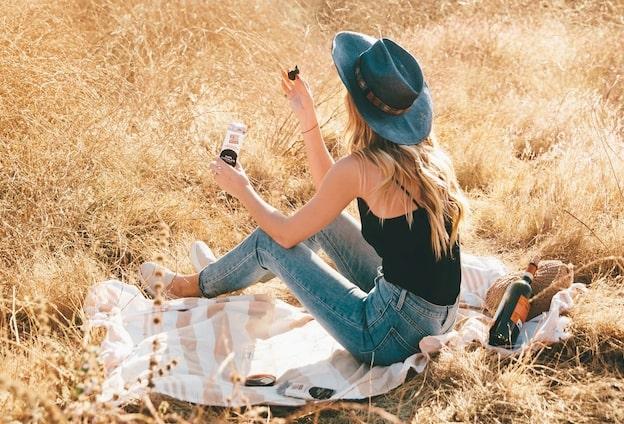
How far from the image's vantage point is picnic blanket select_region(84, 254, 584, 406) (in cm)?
290

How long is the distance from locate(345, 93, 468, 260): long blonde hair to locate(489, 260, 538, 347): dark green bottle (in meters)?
0.45

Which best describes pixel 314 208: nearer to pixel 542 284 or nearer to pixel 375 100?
pixel 375 100

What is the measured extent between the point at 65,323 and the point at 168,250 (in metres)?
0.71

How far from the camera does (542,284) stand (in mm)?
3477

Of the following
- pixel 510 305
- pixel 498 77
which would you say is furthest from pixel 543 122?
pixel 510 305

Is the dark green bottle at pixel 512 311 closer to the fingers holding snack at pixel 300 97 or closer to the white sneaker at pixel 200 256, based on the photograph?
the fingers holding snack at pixel 300 97

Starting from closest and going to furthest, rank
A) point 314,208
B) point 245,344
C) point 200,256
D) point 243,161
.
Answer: point 314,208 → point 245,344 → point 200,256 → point 243,161

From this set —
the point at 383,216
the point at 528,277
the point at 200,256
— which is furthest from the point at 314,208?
the point at 528,277

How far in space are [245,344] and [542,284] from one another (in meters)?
1.37

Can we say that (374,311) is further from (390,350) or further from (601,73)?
(601,73)

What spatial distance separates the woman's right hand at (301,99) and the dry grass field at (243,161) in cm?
89

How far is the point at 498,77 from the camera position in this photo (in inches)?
251

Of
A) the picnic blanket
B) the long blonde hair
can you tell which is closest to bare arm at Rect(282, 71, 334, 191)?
the long blonde hair

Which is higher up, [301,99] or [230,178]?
[301,99]
